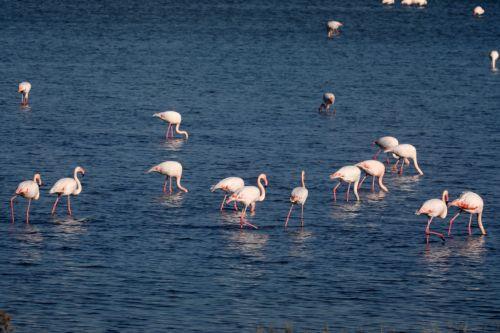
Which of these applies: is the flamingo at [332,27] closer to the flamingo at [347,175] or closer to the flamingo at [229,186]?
the flamingo at [347,175]

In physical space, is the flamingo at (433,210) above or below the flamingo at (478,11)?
below

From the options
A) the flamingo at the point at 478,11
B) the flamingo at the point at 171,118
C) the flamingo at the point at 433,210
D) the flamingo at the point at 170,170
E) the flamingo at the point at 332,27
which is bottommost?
the flamingo at the point at 433,210

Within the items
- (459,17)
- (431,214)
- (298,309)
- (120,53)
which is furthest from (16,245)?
(459,17)

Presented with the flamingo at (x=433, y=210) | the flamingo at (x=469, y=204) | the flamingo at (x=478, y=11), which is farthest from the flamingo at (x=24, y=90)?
the flamingo at (x=478, y=11)

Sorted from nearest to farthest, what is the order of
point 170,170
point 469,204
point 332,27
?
1. point 469,204
2. point 170,170
3. point 332,27

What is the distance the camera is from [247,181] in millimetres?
29516

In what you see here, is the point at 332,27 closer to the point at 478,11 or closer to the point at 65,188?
the point at 478,11

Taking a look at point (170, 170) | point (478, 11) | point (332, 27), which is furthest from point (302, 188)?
point (478, 11)

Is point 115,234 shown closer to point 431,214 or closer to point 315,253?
point 315,253

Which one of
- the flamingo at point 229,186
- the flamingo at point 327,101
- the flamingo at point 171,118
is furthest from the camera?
the flamingo at point 327,101

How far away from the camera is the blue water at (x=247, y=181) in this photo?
786 inches

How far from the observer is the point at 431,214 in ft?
80.1

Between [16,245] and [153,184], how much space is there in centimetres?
655

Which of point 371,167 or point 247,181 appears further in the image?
point 247,181
